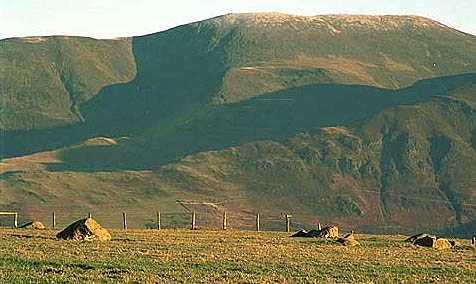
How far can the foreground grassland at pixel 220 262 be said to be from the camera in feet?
127

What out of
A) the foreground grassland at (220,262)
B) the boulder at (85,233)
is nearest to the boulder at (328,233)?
the foreground grassland at (220,262)

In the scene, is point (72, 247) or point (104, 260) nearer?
point (104, 260)

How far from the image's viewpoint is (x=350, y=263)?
4778 centimetres

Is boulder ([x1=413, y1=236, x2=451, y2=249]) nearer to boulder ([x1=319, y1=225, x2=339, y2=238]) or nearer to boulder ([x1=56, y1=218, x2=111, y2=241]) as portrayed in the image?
boulder ([x1=319, y1=225, x2=339, y2=238])

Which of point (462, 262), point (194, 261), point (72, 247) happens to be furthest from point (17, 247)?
point (462, 262)

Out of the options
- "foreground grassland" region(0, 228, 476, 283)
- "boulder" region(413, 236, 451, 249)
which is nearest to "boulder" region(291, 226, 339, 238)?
"boulder" region(413, 236, 451, 249)

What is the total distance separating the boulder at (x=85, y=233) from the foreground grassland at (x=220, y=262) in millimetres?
947

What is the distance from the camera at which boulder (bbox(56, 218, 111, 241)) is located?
61.5 meters

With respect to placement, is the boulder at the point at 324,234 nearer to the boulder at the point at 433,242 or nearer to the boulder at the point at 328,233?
the boulder at the point at 328,233

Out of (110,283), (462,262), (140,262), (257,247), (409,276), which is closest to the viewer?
(110,283)

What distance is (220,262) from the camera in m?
45.9

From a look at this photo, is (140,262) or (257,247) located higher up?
(140,262)

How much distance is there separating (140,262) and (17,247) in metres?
11.2

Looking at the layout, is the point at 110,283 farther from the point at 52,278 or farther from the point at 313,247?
the point at 313,247
